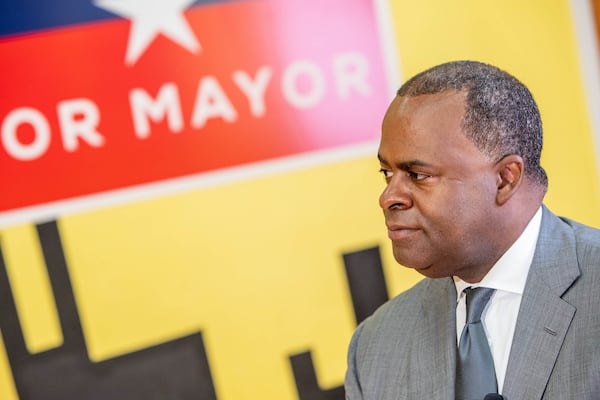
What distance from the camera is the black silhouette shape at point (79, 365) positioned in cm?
234

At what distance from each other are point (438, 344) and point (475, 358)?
0.10 meters

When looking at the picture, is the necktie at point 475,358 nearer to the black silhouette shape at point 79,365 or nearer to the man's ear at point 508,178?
the man's ear at point 508,178

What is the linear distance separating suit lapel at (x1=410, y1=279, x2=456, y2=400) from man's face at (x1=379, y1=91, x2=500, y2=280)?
0.42 ft

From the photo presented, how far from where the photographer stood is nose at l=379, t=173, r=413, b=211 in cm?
147

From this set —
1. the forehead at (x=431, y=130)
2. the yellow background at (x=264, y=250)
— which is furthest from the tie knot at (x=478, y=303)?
the yellow background at (x=264, y=250)

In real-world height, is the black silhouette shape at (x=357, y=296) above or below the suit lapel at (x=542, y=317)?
below

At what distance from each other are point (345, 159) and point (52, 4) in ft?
3.07

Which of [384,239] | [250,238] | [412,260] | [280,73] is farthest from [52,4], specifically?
[412,260]

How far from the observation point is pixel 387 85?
2.68m

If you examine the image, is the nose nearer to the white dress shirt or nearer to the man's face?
the man's face

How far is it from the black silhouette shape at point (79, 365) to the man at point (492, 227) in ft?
3.50

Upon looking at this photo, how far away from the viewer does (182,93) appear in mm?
2484

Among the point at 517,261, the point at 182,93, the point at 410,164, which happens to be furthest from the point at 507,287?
the point at 182,93

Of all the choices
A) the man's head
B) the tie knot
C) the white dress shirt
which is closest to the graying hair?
the man's head
